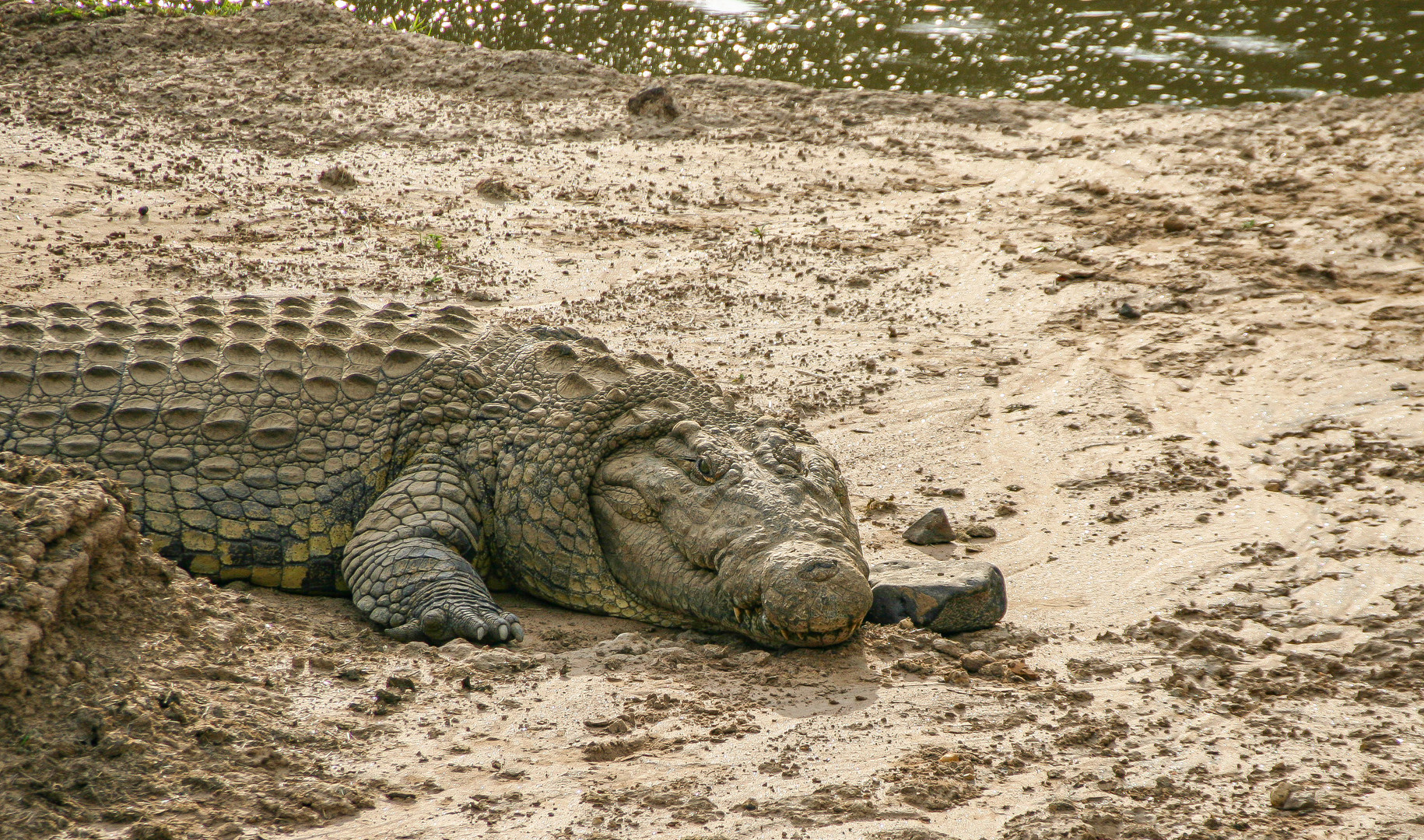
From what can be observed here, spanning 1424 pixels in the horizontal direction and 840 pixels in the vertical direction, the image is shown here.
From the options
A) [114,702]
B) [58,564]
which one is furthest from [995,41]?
[114,702]

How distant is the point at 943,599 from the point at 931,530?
80 centimetres

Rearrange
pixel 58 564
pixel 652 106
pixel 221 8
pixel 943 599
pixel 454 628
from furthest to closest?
pixel 221 8
pixel 652 106
pixel 943 599
pixel 454 628
pixel 58 564

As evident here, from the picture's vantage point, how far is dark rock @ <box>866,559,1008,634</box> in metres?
3.92

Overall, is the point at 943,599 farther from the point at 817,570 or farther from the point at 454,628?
the point at 454,628

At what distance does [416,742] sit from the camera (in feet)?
9.98

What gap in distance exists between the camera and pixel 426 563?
3.93 m

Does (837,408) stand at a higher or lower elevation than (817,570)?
lower

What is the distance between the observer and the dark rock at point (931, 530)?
4.68 m

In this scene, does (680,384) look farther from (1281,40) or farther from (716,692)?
(1281,40)

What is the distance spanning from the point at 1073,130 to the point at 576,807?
30.5 feet

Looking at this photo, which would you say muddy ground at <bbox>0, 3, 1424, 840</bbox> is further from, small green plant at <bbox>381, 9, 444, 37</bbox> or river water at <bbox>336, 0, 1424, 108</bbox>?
river water at <bbox>336, 0, 1424, 108</bbox>

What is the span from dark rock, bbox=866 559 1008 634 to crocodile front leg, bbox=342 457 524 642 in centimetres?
128

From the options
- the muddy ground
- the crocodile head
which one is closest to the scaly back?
the muddy ground

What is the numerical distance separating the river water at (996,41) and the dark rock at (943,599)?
905 centimetres
